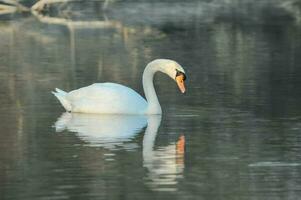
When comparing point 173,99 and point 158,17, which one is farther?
point 158,17

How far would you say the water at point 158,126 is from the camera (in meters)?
10.1

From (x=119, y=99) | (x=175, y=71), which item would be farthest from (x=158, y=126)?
(x=175, y=71)

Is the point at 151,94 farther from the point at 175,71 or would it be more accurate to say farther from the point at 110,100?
the point at 110,100

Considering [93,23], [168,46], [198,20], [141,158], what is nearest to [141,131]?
[141,158]

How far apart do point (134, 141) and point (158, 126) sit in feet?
4.74

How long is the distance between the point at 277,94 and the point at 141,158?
650 cm

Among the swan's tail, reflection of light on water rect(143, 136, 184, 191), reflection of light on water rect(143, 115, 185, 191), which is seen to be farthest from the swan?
reflection of light on water rect(143, 136, 184, 191)

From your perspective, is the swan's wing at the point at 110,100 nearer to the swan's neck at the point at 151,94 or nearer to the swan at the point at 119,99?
the swan at the point at 119,99

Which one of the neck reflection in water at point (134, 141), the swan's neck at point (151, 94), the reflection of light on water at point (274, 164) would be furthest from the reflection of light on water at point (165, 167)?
the swan's neck at point (151, 94)

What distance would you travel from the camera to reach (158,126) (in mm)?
14258

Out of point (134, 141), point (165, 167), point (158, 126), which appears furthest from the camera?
point (158, 126)

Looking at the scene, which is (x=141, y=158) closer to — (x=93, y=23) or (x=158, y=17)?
(x=93, y=23)

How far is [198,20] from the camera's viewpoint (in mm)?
40594

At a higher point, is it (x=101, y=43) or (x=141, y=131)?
(x=141, y=131)
